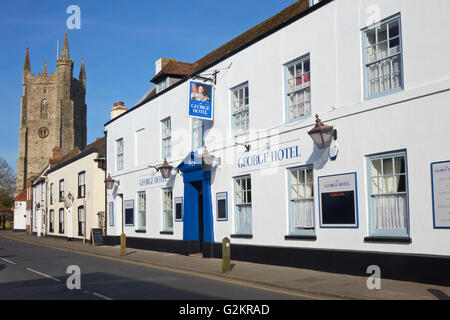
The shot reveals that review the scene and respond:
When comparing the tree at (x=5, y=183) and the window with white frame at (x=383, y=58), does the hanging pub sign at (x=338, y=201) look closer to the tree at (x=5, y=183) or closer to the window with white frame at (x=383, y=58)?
the window with white frame at (x=383, y=58)

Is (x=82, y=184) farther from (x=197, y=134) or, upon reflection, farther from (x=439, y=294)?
(x=439, y=294)

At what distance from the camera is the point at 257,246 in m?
15.3

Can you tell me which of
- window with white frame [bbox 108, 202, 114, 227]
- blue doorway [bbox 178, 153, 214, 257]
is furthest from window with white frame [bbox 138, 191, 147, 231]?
blue doorway [bbox 178, 153, 214, 257]

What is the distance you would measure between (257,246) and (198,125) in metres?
5.98

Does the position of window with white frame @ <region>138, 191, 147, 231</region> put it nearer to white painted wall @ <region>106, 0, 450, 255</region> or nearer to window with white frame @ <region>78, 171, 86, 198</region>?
white painted wall @ <region>106, 0, 450, 255</region>

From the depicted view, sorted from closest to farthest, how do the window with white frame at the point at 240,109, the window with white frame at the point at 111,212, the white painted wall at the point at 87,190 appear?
1. the window with white frame at the point at 240,109
2. the window with white frame at the point at 111,212
3. the white painted wall at the point at 87,190

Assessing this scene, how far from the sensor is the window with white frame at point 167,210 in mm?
21188

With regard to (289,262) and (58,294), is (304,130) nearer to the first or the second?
(289,262)


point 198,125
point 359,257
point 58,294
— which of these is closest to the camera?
point 58,294

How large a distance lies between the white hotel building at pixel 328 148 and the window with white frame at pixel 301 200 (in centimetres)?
4

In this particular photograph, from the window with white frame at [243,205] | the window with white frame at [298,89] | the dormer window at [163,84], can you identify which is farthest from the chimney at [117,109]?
the window with white frame at [298,89]

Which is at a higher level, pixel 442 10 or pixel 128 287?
pixel 442 10

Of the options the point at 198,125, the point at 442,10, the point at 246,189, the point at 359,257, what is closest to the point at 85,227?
the point at 198,125

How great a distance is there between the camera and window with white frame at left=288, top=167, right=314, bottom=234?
13598 millimetres
